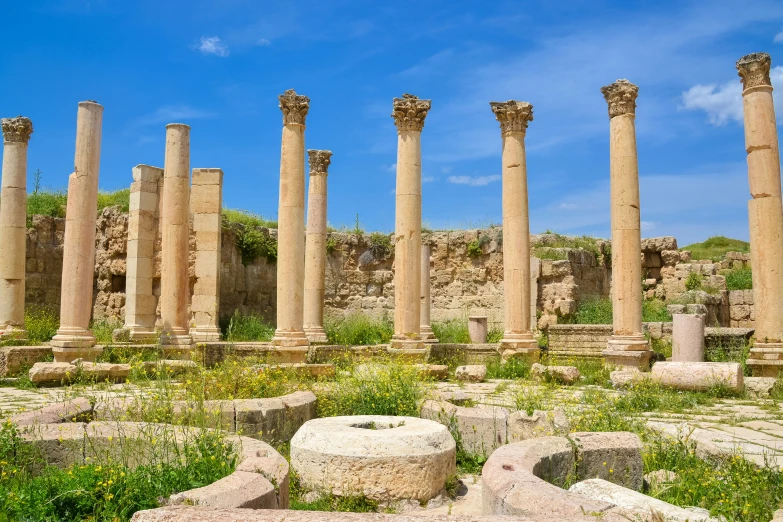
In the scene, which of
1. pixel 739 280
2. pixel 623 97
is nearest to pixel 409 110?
pixel 623 97

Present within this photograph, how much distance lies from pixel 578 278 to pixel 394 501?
1986 cm

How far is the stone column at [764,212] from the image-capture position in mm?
14008

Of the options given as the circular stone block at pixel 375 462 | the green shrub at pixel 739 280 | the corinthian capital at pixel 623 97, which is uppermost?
the corinthian capital at pixel 623 97

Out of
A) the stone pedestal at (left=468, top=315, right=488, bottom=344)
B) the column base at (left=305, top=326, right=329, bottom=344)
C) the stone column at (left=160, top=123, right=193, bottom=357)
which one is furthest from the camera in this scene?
the stone pedestal at (left=468, top=315, right=488, bottom=344)

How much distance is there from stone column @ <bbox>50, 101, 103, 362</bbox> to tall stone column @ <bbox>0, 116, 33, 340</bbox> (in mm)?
3322

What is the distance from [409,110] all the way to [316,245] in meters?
6.10

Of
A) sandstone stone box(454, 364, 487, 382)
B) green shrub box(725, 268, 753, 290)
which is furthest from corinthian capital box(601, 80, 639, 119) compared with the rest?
green shrub box(725, 268, 753, 290)

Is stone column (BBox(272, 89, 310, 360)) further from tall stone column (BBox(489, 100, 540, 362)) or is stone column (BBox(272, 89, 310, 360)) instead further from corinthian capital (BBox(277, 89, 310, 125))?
tall stone column (BBox(489, 100, 540, 362))

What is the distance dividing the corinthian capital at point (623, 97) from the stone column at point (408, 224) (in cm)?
439

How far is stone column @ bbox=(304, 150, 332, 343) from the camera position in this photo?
20641 mm

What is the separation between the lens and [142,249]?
1917 centimetres

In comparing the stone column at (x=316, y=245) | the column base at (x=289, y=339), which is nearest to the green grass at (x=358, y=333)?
the stone column at (x=316, y=245)

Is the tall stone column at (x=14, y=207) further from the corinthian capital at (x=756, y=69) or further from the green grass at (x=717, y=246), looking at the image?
the green grass at (x=717, y=246)

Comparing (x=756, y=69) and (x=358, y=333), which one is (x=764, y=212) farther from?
Result: (x=358, y=333)
